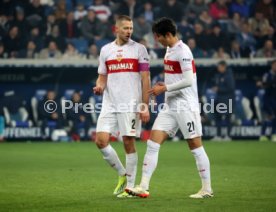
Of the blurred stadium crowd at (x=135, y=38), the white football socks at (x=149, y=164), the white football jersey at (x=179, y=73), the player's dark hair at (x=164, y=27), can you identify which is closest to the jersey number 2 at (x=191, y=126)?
the white football jersey at (x=179, y=73)

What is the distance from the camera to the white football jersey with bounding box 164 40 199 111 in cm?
1017

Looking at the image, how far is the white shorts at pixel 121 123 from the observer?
420 inches

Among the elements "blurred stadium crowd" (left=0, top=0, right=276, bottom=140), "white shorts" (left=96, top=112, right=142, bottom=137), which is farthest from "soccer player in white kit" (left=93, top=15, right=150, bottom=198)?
"blurred stadium crowd" (left=0, top=0, right=276, bottom=140)

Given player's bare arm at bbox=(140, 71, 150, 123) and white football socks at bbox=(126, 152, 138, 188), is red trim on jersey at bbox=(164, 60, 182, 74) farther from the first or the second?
white football socks at bbox=(126, 152, 138, 188)

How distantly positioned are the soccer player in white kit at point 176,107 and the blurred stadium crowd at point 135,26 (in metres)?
12.8

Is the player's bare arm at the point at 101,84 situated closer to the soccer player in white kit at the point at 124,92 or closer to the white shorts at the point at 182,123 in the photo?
the soccer player in white kit at the point at 124,92

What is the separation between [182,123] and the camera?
1040 cm

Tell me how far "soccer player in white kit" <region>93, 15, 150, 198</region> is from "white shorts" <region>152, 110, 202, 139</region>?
244 mm

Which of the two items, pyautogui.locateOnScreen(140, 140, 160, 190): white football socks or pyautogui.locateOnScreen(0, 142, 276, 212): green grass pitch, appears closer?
pyautogui.locateOnScreen(0, 142, 276, 212): green grass pitch

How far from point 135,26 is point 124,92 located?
550 inches

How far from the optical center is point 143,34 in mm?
24406

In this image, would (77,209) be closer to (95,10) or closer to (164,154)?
(164,154)

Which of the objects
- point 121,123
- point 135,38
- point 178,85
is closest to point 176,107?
point 178,85

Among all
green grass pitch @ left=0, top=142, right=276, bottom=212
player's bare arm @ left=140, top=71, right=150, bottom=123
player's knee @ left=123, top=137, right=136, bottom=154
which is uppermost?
player's bare arm @ left=140, top=71, right=150, bottom=123
